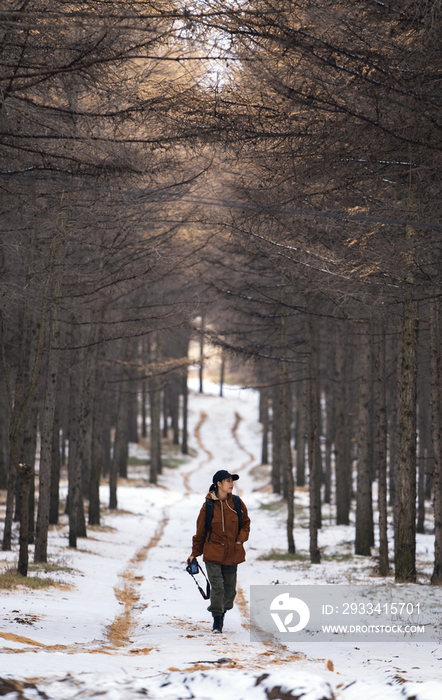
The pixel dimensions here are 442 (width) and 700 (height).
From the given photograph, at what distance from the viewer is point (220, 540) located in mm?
6832

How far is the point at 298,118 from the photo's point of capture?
25.0 ft

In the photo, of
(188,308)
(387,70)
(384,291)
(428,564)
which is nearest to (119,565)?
(188,308)

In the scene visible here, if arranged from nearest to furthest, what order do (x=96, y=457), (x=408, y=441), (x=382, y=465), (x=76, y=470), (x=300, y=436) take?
(x=408, y=441) → (x=382, y=465) → (x=76, y=470) → (x=96, y=457) → (x=300, y=436)

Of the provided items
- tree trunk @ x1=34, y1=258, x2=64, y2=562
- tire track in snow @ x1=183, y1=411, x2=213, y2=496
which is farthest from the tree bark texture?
tire track in snow @ x1=183, y1=411, x2=213, y2=496

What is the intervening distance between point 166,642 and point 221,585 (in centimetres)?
86

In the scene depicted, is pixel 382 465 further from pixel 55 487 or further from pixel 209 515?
pixel 55 487

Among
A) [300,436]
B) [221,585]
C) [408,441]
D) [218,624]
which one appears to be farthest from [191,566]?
[300,436]

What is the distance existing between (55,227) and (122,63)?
4235 mm

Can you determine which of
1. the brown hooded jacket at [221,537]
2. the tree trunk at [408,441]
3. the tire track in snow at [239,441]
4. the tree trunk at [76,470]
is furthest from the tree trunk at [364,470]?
the tire track in snow at [239,441]

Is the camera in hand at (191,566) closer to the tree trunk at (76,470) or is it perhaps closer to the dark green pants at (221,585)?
the dark green pants at (221,585)

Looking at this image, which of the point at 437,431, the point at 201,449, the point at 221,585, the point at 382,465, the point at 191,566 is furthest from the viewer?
the point at 201,449

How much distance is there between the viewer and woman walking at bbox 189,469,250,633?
22.3 feet

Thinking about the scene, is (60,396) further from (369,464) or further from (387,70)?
(387,70)

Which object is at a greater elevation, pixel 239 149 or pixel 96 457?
pixel 239 149
